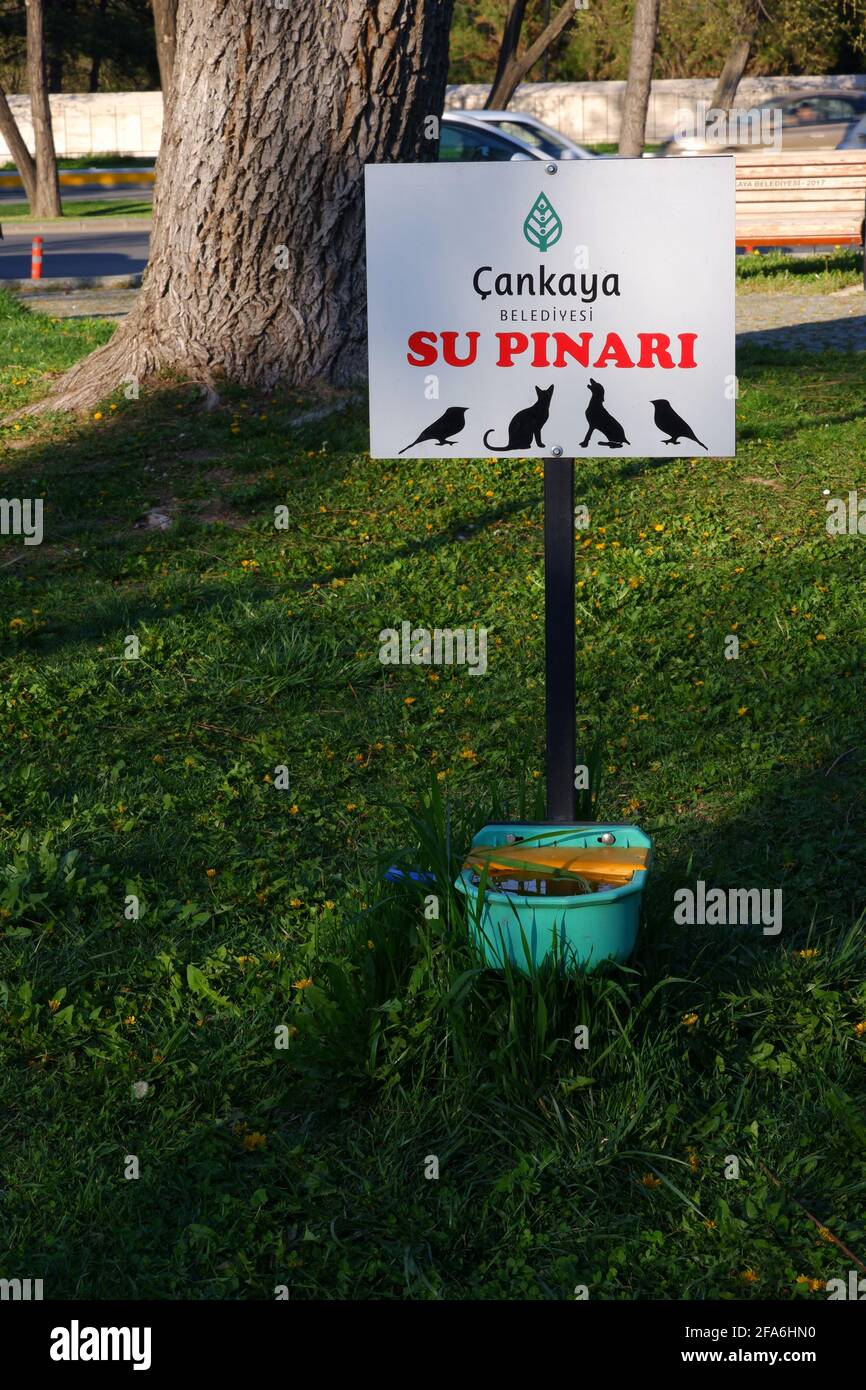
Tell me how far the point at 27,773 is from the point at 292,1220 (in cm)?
227

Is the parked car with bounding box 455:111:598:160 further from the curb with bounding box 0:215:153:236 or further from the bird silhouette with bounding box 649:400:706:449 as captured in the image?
the bird silhouette with bounding box 649:400:706:449

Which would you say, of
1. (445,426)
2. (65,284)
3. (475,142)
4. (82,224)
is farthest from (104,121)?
(445,426)

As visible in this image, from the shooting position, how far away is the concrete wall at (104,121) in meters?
47.8

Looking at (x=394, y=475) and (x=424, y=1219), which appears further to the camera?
(x=394, y=475)

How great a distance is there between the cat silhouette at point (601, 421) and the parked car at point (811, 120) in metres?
27.2

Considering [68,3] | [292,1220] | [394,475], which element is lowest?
[292,1220]

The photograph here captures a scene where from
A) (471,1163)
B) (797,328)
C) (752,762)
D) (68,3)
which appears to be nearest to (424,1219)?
(471,1163)

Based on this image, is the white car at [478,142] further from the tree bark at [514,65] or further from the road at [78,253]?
the tree bark at [514,65]

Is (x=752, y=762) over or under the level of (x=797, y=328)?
under

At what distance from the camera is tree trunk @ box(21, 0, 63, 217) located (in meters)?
26.3

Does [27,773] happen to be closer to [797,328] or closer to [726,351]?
[726,351]

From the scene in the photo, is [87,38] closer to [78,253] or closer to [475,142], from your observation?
[78,253]

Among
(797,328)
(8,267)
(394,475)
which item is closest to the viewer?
(394,475)

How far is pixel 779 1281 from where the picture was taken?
9.05 ft
